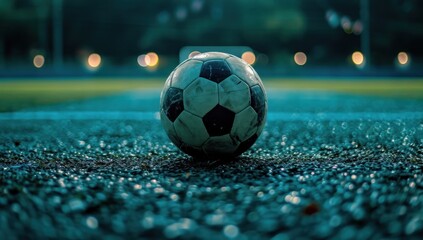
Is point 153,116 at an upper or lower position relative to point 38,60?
upper

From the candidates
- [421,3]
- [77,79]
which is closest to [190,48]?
[77,79]

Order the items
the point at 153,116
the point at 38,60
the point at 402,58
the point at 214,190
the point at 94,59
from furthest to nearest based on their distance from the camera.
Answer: the point at 94,59, the point at 38,60, the point at 402,58, the point at 153,116, the point at 214,190

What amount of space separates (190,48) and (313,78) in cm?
1670

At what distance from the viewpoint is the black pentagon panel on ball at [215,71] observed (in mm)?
3391

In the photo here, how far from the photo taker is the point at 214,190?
8.52 feet

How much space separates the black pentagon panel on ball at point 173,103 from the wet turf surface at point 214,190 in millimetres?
330

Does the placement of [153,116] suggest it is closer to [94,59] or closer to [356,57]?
[356,57]

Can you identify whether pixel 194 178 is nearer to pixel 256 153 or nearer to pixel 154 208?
pixel 154 208

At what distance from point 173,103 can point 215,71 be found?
35cm

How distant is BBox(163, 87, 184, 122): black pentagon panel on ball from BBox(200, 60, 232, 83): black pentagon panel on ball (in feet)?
0.68

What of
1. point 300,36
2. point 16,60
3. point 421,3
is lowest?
point 16,60

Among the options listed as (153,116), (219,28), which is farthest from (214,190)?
(219,28)

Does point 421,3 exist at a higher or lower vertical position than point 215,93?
higher

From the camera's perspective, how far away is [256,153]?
395 cm
